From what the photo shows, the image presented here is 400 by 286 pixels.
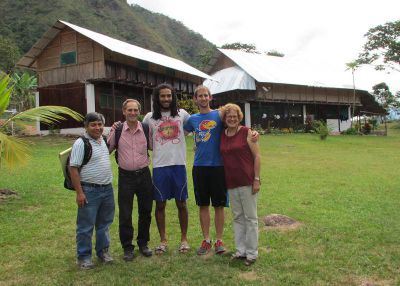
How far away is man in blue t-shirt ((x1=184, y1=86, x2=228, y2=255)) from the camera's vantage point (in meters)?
4.96

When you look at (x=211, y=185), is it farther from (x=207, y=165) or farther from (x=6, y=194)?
(x=6, y=194)

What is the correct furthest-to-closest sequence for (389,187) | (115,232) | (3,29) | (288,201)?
(3,29) → (389,187) → (288,201) → (115,232)

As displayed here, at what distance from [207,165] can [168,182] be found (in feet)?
1.64

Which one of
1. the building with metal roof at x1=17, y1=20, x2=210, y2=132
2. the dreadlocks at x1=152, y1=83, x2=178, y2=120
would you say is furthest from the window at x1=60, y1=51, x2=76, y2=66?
the dreadlocks at x1=152, y1=83, x2=178, y2=120

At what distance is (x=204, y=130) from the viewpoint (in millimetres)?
5023

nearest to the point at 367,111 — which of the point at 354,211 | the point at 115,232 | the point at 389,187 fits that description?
the point at 389,187

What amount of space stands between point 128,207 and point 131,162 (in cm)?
51

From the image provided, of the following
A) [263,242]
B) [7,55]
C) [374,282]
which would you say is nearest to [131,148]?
[263,242]

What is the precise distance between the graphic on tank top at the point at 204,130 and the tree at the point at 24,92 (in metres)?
26.8

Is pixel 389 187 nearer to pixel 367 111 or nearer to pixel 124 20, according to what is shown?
pixel 367 111

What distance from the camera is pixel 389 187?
9594mm

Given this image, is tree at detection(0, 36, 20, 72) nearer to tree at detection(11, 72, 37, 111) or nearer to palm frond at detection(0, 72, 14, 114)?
tree at detection(11, 72, 37, 111)

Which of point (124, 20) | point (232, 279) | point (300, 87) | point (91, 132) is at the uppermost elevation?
point (124, 20)

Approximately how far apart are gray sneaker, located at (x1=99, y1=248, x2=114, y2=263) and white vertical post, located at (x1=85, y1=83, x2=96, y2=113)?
18051 millimetres
